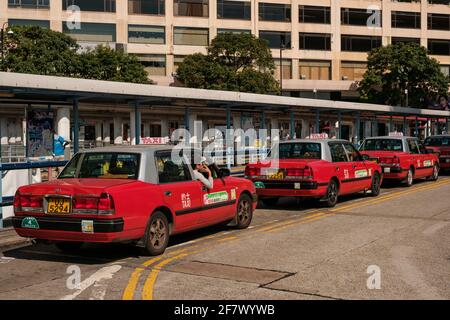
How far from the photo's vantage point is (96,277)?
727cm

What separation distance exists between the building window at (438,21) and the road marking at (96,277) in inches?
2956

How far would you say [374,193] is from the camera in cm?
1655

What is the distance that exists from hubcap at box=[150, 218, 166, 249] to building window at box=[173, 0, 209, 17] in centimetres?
5774

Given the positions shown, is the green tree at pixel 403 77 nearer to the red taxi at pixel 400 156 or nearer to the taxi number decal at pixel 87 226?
the red taxi at pixel 400 156

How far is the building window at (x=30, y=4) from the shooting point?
186ft

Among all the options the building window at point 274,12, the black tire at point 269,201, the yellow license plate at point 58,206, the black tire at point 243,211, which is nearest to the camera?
the yellow license plate at point 58,206

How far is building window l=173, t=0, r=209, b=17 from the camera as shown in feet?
210

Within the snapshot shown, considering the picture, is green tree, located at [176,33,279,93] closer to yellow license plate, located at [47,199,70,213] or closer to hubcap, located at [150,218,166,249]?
hubcap, located at [150,218,166,249]

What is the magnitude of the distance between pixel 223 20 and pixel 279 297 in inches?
2433

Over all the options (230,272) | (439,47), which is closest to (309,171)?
(230,272)

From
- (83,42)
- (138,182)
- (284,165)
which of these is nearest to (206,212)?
(138,182)

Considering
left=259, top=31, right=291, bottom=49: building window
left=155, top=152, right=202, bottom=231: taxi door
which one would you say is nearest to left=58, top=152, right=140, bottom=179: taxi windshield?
left=155, top=152, right=202, bottom=231: taxi door

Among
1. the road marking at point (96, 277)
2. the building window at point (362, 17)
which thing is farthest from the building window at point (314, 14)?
the road marking at point (96, 277)

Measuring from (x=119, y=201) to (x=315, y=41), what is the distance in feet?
215
